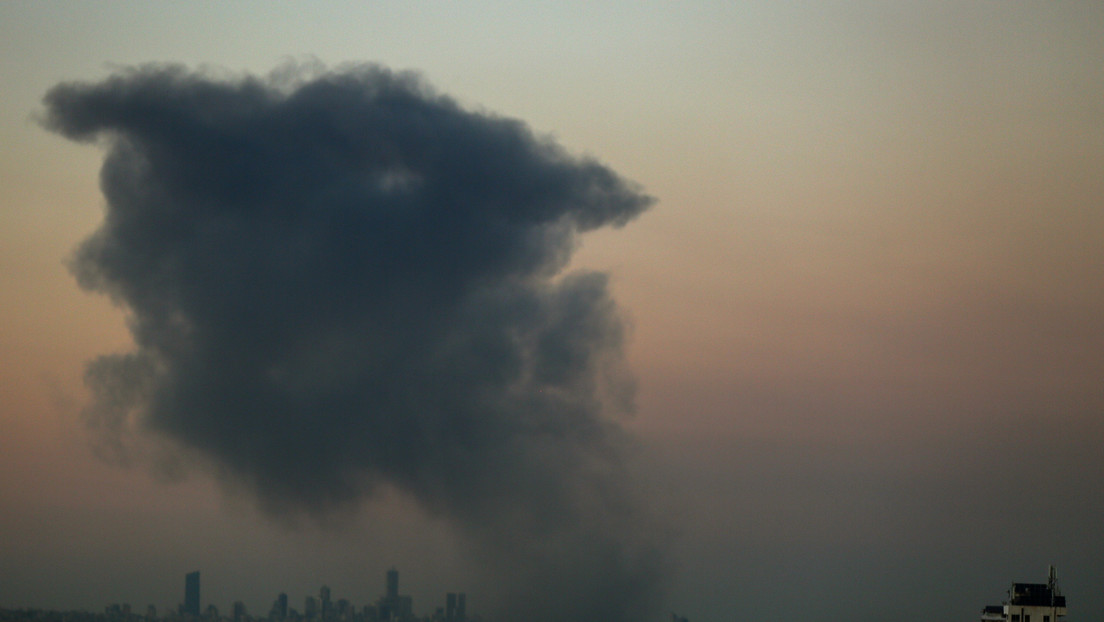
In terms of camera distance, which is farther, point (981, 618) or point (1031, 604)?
point (981, 618)
